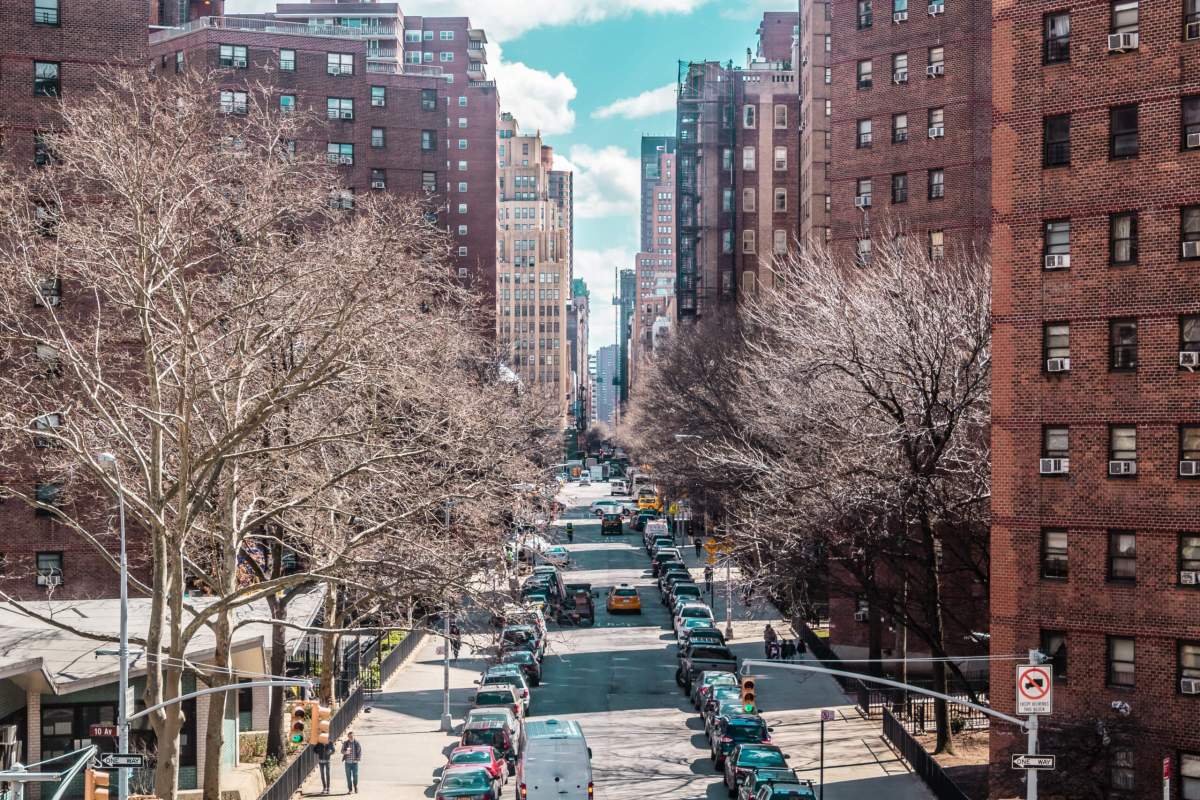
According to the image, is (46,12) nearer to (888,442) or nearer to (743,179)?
(888,442)

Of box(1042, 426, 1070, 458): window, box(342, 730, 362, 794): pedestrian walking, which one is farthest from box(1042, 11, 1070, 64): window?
box(342, 730, 362, 794): pedestrian walking

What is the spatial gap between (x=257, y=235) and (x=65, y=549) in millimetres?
24226

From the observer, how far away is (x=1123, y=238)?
2962 cm

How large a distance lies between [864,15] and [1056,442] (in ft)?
98.0

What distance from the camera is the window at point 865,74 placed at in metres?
55.1

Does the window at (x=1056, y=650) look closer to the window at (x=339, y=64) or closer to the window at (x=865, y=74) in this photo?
the window at (x=865, y=74)

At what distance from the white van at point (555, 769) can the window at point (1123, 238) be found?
15.5 metres

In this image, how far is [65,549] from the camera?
45438mm

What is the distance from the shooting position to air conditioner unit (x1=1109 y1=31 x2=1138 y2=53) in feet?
96.6

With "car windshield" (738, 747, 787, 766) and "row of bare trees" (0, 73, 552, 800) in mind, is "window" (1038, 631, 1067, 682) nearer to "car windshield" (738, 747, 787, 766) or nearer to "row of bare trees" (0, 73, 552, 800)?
"car windshield" (738, 747, 787, 766)

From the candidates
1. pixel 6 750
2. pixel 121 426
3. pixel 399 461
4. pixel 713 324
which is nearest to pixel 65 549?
pixel 6 750

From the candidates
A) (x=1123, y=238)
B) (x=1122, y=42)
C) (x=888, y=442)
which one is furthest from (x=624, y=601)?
(x=1122, y=42)

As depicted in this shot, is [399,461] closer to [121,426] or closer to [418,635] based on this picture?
[121,426]

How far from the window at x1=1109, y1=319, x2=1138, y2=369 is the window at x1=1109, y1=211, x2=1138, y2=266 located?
1.30 m
